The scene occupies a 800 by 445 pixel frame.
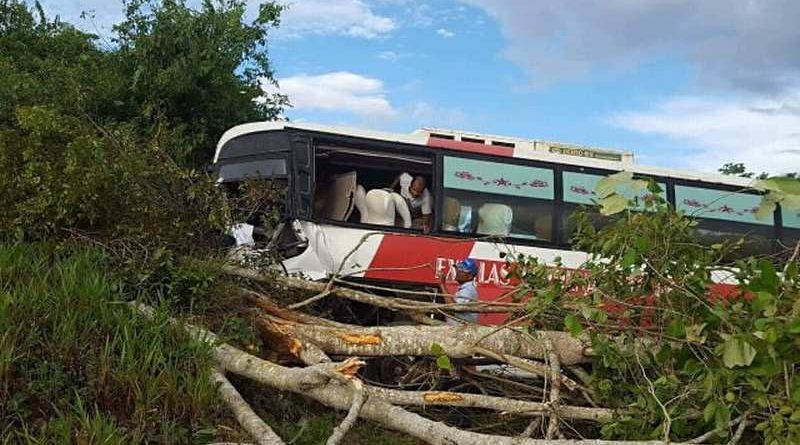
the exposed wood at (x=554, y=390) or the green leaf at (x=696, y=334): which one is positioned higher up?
the green leaf at (x=696, y=334)

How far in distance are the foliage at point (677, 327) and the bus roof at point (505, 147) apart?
292 cm

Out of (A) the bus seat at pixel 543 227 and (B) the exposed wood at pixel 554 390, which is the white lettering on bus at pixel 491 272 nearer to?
(A) the bus seat at pixel 543 227

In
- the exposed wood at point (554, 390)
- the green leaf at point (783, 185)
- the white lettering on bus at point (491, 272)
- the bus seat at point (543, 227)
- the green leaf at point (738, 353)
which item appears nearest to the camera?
the green leaf at point (783, 185)

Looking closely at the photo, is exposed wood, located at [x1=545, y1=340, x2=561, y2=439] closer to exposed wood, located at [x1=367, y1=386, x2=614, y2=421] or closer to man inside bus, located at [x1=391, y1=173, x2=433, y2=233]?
exposed wood, located at [x1=367, y1=386, x2=614, y2=421]

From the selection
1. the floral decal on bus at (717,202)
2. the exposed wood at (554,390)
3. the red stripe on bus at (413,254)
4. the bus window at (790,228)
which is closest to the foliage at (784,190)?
the exposed wood at (554,390)

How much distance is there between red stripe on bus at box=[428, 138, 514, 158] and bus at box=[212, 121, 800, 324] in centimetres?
1

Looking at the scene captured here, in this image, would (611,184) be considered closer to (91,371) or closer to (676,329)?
(676,329)

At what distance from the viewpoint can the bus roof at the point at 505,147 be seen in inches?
325

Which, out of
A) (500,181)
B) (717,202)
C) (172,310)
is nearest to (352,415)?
(172,310)

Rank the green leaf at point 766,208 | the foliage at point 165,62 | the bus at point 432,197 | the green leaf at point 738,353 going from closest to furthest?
the green leaf at point 766,208
the green leaf at point 738,353
the bus at point 432,197
the foliage at point 165,62

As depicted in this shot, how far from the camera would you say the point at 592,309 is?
184 inches

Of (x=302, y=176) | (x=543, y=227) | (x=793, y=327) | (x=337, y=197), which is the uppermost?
(x=302, y=176)

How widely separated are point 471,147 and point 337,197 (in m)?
1.49

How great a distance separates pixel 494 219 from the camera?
8.45 meters
